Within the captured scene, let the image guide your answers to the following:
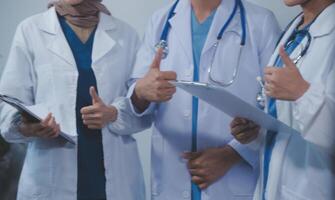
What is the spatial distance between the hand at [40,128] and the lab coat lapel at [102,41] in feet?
0.93

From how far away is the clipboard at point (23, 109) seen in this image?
3.85 ft

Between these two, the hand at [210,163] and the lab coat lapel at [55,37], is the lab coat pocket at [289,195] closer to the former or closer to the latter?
the hand at [210,163]

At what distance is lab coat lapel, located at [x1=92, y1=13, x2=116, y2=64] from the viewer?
4.83ft

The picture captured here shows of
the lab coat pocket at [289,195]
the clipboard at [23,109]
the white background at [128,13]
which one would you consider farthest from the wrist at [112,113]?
the lab coat pocket at [289,195]

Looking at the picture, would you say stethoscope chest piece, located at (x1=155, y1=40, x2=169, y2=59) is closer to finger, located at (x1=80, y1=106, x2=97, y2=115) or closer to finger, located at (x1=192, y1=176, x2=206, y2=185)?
finger, located at (x1=80, y1=106, x2=97, y2=115)

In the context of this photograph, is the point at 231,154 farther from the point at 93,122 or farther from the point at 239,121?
the point at 93,122

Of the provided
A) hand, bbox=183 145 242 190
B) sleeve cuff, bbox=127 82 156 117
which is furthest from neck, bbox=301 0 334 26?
sleeve cuff, bbox=127 82 156 117

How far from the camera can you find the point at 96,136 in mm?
1458

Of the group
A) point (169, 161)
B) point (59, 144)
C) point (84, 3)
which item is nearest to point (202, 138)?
point (169, 161)

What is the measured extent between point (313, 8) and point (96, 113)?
71 cm

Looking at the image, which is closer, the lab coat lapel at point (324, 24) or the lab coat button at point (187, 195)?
the lab coat lapel at point (324, 24)

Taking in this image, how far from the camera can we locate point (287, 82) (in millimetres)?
885

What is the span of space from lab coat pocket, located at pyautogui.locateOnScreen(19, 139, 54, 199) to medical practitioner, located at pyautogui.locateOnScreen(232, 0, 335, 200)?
72 centimetres

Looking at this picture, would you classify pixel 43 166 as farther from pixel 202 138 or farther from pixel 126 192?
pixel 202 138
